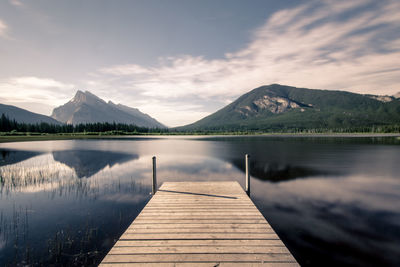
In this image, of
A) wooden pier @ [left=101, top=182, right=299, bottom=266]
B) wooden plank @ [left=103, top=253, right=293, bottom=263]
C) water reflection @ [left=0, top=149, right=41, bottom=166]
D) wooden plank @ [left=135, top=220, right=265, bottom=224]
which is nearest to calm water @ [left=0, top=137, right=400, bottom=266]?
wooden plank @ [left=135, top=220, right=265, bottom=224]

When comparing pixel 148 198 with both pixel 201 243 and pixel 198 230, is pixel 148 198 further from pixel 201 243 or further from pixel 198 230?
pixel 201 243

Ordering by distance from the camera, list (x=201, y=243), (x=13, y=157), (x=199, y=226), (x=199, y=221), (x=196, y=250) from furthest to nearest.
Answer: (x=13, y=157), (x=199, y=221), (x=199, y=226), (x=201, y=243), (x=196, y=250)

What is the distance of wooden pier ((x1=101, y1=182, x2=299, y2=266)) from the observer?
5.05m

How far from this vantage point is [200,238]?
239 inches

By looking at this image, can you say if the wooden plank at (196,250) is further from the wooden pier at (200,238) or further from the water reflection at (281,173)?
the water reflection at (281,173)

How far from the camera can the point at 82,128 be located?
6033 inches

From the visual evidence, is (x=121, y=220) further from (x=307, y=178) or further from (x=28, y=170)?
(x=28, y=170)

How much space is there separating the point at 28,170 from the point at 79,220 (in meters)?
16.6

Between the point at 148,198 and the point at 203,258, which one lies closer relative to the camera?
the point at 203,258

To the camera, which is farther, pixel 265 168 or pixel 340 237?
pixel 265 168

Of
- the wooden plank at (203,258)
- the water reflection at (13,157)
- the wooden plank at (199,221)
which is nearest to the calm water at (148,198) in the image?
the wooden plank at (199,221)

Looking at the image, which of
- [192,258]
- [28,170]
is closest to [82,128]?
[28,170]

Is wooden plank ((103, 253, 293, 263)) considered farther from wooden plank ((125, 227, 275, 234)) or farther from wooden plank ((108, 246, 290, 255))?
wooden plank ((125, 227, 275, 234))

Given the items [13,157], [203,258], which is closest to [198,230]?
[203,258]
